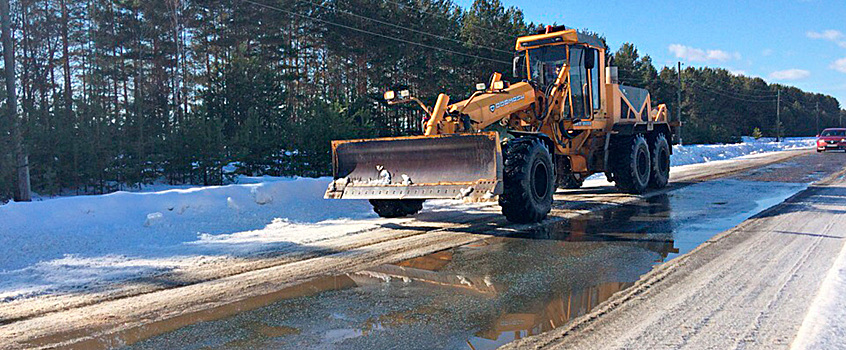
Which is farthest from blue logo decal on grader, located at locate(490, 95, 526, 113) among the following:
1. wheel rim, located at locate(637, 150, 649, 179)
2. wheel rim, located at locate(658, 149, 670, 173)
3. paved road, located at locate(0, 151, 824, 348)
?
wheel rim, located at locate(658, 149, 670, 173)

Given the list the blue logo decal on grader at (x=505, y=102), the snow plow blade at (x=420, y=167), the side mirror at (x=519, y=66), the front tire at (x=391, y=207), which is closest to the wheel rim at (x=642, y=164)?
the side mirror at (x=519, y=66)

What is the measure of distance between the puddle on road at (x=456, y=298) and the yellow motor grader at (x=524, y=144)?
1051mm

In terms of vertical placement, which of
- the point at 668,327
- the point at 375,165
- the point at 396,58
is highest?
the point at 396,58

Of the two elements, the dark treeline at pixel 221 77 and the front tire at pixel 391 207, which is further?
the dark treeline at pixel 221 77

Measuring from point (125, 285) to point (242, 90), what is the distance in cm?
1691

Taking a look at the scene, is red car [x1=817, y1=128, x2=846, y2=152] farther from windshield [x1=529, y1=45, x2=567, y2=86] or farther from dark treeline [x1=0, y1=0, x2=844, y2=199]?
windshield [x1=529, y1=45, x2=567, y2=86]

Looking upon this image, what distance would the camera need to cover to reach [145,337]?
352 cm

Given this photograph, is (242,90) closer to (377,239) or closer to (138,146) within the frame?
(138,146)

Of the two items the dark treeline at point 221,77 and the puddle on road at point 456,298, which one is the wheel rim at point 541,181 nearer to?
the puddle on road at point 456,298

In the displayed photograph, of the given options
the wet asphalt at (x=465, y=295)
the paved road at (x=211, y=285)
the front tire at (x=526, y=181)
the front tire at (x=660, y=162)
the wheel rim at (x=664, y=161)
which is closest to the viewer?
the wet asphalt at (x=465, y=295)

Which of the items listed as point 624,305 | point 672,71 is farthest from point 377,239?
point 672,71

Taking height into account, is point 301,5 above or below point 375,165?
above

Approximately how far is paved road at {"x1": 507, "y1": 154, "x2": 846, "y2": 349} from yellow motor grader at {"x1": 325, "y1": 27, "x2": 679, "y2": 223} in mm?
2582

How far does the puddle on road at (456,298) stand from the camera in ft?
11.4
